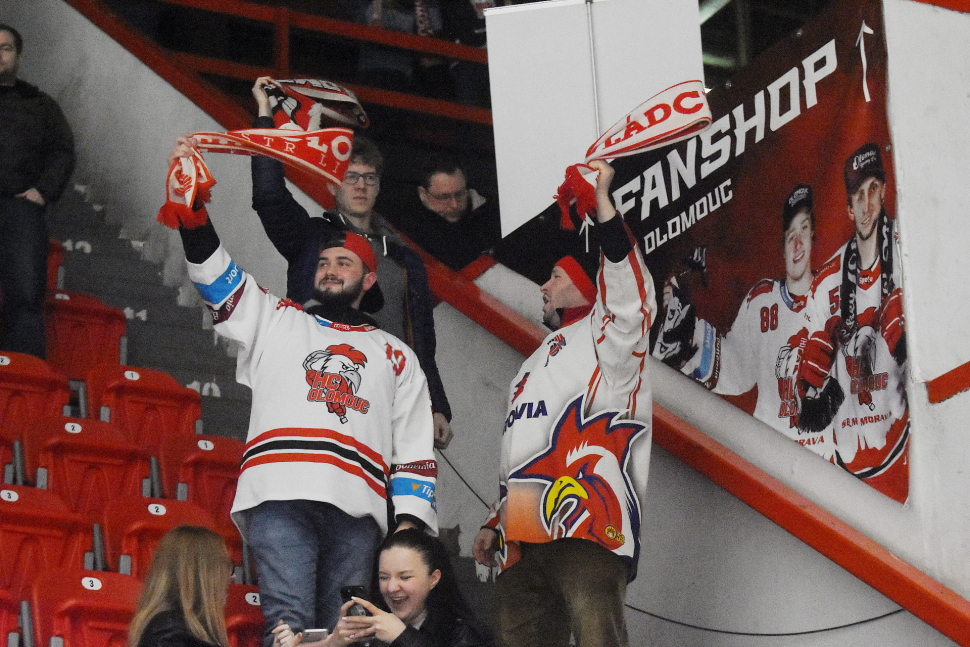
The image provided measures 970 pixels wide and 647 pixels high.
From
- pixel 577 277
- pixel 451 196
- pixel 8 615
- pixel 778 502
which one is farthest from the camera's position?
pixel 451 196

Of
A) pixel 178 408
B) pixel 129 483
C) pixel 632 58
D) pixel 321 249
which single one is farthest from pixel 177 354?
pixel 632 58

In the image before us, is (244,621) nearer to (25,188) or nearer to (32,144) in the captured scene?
(25,188)

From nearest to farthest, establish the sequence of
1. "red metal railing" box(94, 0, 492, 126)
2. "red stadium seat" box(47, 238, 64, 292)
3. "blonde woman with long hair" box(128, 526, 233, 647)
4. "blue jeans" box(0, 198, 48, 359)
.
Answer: "blonde woman with long hair" box(128, 526, 233, 647), "blue jeans" box(0, 198, 48, 359), "red stadium seat" box(47, 238, 64, 292), "red metal railing" box(94, 0, 492, 126)

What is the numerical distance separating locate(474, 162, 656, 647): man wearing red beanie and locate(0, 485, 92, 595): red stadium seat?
104 centimetres

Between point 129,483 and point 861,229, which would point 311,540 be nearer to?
point 129,483

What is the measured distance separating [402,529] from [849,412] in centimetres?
122

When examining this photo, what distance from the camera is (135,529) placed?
3.39m

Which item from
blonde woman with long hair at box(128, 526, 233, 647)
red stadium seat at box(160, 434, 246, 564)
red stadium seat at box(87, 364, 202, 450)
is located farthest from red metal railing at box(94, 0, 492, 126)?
blonde woman with long hair at box(128, 526, 233, 647)

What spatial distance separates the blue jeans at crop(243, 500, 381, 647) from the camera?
294 cm

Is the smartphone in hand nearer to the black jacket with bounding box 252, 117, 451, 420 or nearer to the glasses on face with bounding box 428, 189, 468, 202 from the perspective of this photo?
the black jacket with bounding box 252, 117, 451, 420

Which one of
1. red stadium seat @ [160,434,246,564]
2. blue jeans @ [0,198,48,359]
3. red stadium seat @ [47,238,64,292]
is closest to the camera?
red stadium seat @ [160,434,246,564]

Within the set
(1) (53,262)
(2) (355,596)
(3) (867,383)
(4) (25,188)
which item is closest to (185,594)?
(2) (355,596)

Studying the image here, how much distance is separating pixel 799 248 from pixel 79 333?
99.6 inches

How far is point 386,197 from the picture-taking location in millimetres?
5867
